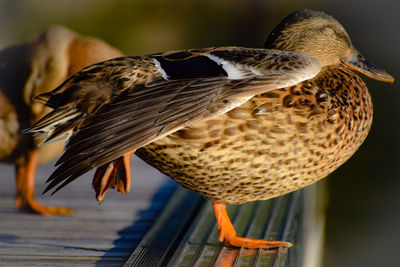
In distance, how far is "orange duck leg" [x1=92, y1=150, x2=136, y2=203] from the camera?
98.4 inches

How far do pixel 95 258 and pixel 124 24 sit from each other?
673 cm

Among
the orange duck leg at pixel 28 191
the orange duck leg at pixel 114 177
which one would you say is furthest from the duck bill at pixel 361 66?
the orange duck leg at pixel 28 191

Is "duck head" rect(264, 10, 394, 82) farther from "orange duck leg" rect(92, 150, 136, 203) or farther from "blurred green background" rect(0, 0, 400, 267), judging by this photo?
"blurred green background" rect(0, 0, 400, 267)

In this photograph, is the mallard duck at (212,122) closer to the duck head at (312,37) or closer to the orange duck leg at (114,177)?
the orange duck leg at (114,177)

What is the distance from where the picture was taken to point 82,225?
318 cm

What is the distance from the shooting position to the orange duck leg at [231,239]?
271 centimetres

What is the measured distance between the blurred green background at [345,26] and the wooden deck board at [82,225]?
3534 millimetres

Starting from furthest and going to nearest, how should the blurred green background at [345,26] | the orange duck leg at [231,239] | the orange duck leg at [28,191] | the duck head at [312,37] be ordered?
the blurred green background at [345,26], the orange duck leg at [28,191], the duck head at [312,37], the orange duck leg at [231,239]

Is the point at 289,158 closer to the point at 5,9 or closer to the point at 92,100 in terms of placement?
the point at 92,100

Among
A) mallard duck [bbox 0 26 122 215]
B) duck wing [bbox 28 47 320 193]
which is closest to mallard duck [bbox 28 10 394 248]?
duck wing [bbox 28 47 320 193]

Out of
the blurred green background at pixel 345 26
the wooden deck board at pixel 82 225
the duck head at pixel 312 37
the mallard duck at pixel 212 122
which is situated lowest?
the blurred green background at pixel 345 26

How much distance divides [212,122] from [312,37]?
697 millimetres

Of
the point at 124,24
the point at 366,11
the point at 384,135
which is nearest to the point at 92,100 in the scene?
the point at 384,135

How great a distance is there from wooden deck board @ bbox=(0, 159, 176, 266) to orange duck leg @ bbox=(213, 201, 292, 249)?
39 cm
